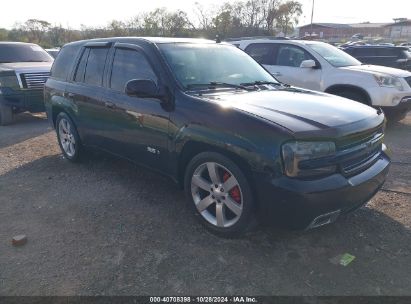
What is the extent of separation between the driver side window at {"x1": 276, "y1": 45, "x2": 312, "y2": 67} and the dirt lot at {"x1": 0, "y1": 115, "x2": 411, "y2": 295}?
13.2 ft

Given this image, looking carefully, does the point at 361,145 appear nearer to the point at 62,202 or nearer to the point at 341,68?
the point at 62,202

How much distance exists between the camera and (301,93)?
13.0 ft

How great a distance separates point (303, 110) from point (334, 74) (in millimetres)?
4823

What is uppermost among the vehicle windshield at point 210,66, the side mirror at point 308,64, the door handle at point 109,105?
the vehicle windshield at point 210,66

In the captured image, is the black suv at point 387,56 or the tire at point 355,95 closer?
the tire at point 355,95

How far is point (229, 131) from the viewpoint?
306 cm

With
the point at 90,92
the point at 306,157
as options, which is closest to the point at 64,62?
the point at 90,92

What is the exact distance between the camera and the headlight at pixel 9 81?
8500 millimetres

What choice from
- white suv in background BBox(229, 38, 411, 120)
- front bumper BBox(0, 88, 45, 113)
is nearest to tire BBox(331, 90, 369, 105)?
white suv in background BBox(229, 38, 411, 120)

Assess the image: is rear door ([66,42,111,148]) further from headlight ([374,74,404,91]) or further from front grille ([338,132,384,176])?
headlight ([374,74,404,91])

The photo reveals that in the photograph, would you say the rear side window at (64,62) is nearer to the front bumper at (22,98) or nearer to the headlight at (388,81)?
the front bumper at (22,98)

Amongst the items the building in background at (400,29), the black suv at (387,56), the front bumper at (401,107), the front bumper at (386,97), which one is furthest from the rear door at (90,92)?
the building in background at (400,29)

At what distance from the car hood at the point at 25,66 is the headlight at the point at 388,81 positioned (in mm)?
7408

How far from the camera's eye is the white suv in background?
7270 millimetres
